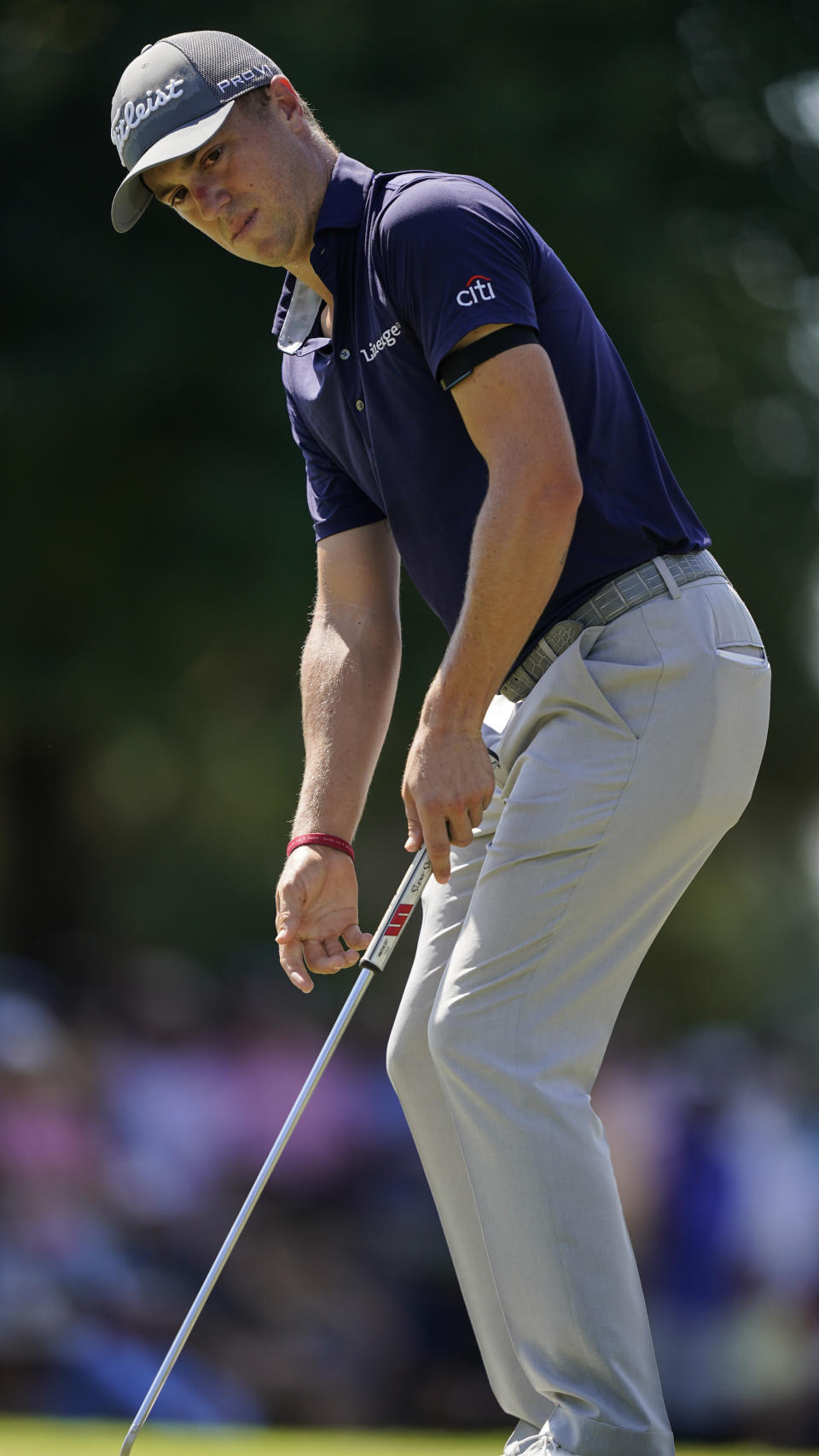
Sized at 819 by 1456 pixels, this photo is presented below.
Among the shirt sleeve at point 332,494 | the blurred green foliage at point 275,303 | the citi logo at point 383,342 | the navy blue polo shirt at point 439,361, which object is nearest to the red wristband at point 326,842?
the navy blue polo shirt at point 439,361

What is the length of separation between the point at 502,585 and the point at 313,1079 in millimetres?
769

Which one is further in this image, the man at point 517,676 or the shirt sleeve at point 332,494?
the shirt sleeve at point 332,494

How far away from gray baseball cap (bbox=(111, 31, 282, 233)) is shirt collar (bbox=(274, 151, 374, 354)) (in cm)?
20

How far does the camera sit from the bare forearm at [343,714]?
2.85 meters

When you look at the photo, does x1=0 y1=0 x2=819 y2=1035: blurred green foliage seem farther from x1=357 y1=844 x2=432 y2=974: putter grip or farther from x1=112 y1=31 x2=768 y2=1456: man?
x1=357 y1=844 x2=432 y2=974: putter grip

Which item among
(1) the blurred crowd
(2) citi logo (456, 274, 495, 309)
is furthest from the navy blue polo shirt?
(1) the blurred crowd

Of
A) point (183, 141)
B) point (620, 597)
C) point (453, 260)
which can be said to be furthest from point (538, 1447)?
point (183, 141)

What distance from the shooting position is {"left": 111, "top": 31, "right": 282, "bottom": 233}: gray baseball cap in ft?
8.39

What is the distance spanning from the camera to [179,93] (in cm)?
256

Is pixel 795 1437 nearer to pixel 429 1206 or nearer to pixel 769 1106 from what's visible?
pixel 769 1106

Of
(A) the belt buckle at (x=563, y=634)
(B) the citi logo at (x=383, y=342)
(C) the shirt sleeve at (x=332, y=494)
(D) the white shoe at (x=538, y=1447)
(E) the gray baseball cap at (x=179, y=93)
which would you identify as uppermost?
(E) the gray baseball cap at (x=179, y=93)

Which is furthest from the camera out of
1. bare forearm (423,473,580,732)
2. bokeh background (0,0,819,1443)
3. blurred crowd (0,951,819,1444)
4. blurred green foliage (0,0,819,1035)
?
blurred green foliage (0,0,819,1035)

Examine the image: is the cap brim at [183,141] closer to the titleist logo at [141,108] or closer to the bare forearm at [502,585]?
the titleist logo at [141,108]

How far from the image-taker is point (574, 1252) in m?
2.15
